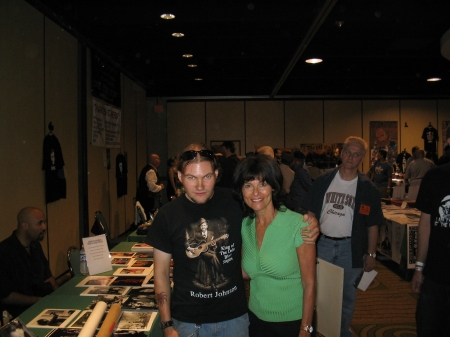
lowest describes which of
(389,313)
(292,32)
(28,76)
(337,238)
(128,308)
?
(389,313)

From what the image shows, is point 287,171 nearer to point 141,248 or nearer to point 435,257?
point 141,248

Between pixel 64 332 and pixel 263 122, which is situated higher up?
pixel 263 122

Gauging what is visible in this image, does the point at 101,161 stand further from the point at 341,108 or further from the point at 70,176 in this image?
the point at 341,108

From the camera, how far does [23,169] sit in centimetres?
437

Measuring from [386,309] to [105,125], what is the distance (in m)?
5.09

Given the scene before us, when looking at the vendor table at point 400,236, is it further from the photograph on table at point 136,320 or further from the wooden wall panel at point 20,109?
the wooden wall panel at point 20,109

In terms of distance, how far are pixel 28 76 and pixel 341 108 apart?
9.31 m

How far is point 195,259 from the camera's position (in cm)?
179

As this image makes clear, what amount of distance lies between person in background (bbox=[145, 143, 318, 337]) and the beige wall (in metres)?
2.79

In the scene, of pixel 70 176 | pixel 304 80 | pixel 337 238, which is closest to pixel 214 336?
pixel 337 238

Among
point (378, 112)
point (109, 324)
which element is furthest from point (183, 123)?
point (109, 324)

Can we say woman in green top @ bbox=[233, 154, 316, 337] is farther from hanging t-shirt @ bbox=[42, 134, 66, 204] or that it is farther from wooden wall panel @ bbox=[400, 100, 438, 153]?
wooden wall panel @ bbox=[400, 100, 438, 153]

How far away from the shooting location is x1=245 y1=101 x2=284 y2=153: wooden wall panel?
11.9m

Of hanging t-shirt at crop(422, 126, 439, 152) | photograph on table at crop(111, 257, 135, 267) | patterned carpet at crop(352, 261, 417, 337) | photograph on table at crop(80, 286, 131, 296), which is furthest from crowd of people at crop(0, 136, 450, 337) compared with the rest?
hanging t-shirt at crop(422, 126, 439, 152)
